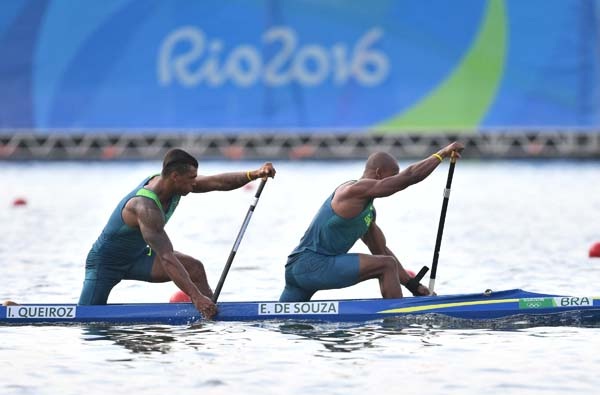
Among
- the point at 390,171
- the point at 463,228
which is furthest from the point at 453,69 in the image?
the point at 390,171

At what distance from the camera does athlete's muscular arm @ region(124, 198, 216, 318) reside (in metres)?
13.6

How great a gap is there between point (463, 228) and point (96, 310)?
47.7 feet

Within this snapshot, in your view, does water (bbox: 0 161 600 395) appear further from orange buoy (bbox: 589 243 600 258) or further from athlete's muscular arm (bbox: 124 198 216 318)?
athlete's muscular arm (bbox: 124 198 216 318)

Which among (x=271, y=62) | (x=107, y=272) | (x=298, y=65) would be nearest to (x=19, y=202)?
(x=107, y=272)

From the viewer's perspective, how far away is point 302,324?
1430 cm

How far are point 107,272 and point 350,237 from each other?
8.57ft

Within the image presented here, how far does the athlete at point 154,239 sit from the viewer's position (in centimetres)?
1363

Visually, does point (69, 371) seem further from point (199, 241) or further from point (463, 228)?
point (463, 228)

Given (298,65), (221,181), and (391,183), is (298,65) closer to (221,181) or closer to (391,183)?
(221,181)

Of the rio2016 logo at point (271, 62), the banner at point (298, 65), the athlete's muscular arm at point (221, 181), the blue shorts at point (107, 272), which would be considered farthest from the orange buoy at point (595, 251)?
the rio2016 logo at point (271, 62)

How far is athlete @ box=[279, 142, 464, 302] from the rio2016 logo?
42532mm

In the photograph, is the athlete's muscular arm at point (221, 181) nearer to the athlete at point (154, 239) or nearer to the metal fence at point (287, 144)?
the athlete at point (154, 239)

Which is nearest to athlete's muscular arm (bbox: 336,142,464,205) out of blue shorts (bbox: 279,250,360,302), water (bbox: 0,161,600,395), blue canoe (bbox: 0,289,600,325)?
blue shorts (bbox: 279,250,360,302)

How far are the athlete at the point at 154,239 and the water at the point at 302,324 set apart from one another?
0.48 meters
